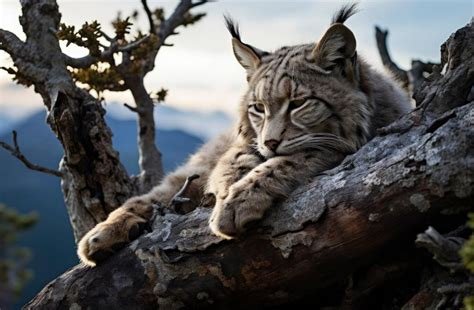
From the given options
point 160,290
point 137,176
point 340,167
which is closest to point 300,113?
point 340,167

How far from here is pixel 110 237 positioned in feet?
14.2

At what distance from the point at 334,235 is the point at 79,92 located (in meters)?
2.51

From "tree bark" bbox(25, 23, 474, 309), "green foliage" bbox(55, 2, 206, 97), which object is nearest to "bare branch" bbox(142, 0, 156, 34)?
"green foliage" bbox(55, 2, 206, 97)

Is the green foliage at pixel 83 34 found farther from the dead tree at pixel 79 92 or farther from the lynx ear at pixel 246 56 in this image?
the lynx ear at pixel 246 56

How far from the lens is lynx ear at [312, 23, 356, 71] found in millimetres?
4203

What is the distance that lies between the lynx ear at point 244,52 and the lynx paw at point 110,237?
1.25m

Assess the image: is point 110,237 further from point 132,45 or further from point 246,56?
point 132,45

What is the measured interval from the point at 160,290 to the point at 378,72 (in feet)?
7.27

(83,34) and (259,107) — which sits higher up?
(83,34)

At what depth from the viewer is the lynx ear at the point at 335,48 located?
4.20 metres

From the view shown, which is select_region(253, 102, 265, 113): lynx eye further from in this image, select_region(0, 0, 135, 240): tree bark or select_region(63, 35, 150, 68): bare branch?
select_region(63, 35, 150, 68): bare branch

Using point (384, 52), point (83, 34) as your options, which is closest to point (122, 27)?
point (83, 34)

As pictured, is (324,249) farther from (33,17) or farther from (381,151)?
(33,17)

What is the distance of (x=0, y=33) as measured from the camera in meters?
5.29
